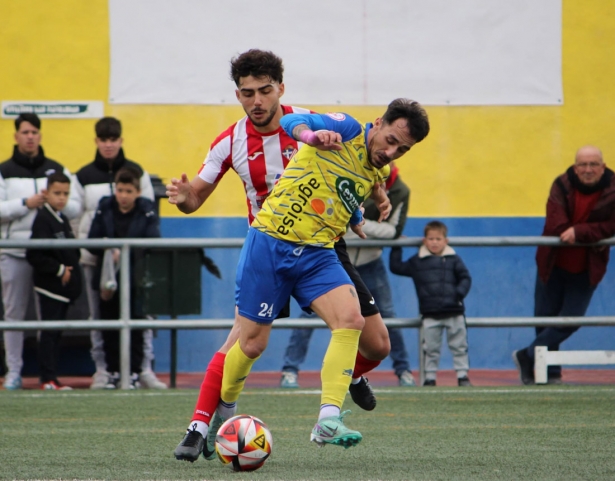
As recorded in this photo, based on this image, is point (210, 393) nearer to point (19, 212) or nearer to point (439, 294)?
point (439, 294)

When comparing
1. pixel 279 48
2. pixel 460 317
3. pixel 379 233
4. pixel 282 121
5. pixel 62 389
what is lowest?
pixel 62 389

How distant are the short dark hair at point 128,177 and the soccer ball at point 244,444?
415cm

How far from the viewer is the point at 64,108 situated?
36.0 ft

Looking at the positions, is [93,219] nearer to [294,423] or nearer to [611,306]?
[294,423]

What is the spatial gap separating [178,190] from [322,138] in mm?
916

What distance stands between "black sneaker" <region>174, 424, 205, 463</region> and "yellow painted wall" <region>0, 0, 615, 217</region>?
6393mm

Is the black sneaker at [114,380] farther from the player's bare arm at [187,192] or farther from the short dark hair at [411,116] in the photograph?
the short dark hair at [411,116]

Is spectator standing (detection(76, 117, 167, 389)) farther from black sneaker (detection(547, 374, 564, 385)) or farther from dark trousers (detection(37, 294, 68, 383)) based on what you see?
black sneaker (detection(547, 374, 564, 385))

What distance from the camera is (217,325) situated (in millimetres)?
8508

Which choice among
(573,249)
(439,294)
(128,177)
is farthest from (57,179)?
(573,249)

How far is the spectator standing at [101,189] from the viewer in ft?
28.7

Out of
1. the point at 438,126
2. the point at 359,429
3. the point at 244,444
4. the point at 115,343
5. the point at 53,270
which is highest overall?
the point at 438,126

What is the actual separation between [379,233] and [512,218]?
3159 millimetres

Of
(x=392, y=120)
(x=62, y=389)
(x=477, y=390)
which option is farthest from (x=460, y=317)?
(x=392, y=120)
